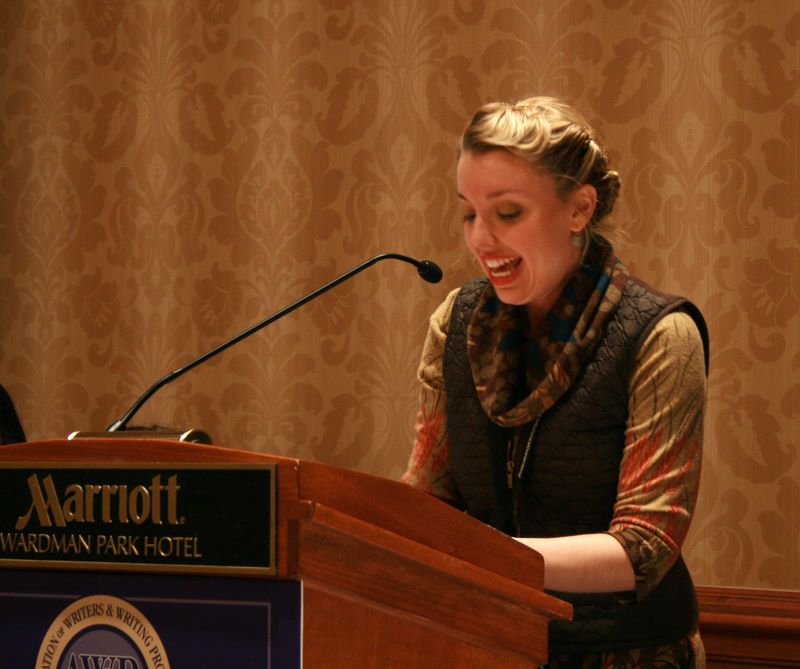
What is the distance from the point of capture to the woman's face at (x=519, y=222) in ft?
5.12

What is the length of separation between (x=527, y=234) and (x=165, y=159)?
1742mm

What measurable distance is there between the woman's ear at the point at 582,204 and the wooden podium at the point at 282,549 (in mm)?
756

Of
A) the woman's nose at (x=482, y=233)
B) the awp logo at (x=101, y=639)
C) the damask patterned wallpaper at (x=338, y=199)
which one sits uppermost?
the damask patterned wallpaper at (x=338, y=199)

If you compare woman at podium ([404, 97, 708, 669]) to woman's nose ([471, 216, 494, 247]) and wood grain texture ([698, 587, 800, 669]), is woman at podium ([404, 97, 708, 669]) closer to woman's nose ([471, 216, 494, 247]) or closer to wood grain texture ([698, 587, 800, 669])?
woman's nose ([471, 216, 494, 247])

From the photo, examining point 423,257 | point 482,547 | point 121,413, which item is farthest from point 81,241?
point 482,547

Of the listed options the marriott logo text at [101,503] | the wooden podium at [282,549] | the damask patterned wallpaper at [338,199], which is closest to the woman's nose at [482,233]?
the wooden podium at [282,549]

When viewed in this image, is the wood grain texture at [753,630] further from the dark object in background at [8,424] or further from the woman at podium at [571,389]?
the dark object in background at [8,424]

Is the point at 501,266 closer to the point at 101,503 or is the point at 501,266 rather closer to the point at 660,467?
the point at 660,467

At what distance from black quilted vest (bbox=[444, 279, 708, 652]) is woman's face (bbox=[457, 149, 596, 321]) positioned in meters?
0.12

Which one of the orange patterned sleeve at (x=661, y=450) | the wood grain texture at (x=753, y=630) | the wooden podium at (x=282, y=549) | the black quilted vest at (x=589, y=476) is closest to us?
the wooden podium at (x=282, y=549)

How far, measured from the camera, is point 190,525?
2.67 ft

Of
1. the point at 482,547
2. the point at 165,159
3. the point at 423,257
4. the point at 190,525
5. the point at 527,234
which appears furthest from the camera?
the point at 165,159

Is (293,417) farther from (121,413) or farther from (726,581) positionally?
(726,581)

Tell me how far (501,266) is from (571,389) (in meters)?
0.21
